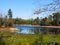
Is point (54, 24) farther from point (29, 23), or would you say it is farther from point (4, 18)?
point (29, 23)

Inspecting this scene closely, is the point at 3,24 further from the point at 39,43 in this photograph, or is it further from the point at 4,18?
the point at 39,43

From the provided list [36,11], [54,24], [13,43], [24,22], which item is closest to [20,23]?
[24,22]

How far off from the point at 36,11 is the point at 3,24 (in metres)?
53.4

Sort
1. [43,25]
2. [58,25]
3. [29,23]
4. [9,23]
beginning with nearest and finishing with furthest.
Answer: [9,23]
[58,25]
[43,25]
[29,23]

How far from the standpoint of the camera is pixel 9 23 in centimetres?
6216

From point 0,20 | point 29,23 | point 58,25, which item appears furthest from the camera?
point 29,23

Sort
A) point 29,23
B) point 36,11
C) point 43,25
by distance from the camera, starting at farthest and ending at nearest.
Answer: point 29,23
point 43,25
point 36,11

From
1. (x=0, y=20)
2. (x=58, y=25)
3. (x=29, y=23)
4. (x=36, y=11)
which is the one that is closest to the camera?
(x=36, y=11)

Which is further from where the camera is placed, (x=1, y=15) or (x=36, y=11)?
(x=1, y=15)

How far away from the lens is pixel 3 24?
58375mm

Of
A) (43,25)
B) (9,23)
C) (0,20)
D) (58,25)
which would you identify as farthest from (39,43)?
(43,25)

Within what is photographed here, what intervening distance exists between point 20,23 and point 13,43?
83990 mm

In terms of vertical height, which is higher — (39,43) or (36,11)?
(36,11)

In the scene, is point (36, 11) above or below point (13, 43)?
above
